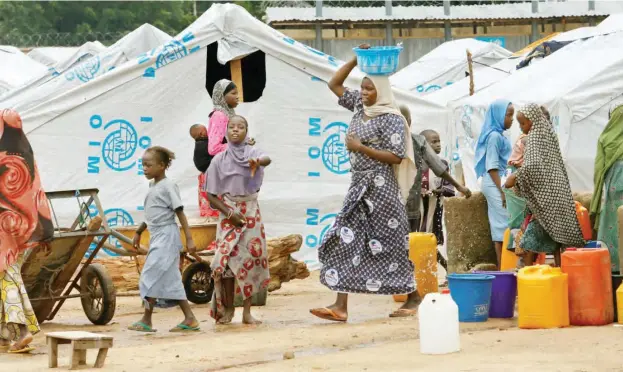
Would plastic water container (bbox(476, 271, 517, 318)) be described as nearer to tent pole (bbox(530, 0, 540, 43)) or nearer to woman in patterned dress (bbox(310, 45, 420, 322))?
woman in patterned dress (bbox(310, 45, 420, 322))

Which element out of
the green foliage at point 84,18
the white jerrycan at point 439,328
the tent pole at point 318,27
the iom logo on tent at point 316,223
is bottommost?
the white jerrycan at point 439,328

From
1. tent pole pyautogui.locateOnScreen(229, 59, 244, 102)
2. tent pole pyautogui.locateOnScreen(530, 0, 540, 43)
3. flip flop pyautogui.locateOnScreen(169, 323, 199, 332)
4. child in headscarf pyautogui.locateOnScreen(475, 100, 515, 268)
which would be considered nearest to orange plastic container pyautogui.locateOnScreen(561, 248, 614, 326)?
flip flop pyautogui.locateOnScreen(169, 323, 199, 332)

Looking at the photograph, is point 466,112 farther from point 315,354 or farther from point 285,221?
point 315,354

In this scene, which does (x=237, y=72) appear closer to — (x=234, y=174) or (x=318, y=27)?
(x=234, y=174)

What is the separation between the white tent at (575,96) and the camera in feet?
47.2

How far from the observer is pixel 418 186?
35.3 ft

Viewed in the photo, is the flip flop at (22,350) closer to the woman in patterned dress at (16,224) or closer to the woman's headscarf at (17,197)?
the woman in patterned dress at (16,224)

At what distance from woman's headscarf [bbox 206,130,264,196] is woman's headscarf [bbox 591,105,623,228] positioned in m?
2.36

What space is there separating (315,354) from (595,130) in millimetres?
7892

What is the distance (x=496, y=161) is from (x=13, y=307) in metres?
4.75

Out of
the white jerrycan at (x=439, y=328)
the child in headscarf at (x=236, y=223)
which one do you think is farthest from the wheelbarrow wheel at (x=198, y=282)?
the white jerrycan at (x=439, y=328)

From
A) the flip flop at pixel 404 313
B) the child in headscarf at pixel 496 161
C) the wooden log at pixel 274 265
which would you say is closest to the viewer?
the flip flop at pixel 404 313

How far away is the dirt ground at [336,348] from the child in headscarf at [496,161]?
1681mm

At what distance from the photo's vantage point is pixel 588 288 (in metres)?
8.14
